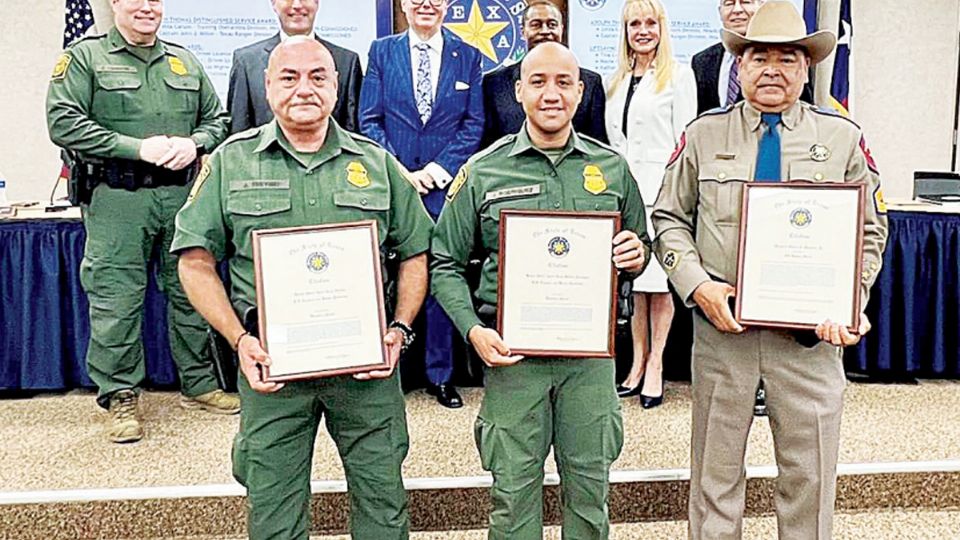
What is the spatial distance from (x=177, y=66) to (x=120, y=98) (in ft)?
0.73

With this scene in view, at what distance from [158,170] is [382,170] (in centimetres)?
132

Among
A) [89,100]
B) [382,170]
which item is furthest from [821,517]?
[89,100]

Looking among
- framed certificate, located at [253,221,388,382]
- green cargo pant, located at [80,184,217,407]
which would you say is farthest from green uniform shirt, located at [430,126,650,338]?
green cargo pant, located at [80,184,217,407]

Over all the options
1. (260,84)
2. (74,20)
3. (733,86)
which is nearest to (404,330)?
(260,84)

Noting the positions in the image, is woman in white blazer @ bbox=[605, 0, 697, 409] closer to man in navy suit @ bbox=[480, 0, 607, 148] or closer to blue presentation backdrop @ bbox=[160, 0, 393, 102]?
man in navy suit @ bbox=[480, 0, 607, 148]

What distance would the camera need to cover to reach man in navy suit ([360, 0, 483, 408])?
3.20 m

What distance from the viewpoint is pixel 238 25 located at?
15.6 ft

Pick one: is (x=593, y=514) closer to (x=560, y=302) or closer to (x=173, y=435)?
(x=560, y=302)

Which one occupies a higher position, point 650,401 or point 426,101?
point 426,101

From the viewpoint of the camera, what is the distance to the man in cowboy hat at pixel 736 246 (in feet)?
6.66

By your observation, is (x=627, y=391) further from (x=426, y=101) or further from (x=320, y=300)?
(x=320, y=300)

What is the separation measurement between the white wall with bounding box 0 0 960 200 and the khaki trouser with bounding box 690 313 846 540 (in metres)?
3.94

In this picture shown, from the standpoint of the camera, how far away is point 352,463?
2.04 metres

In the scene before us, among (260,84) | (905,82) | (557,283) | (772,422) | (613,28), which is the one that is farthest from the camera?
(905,82)
